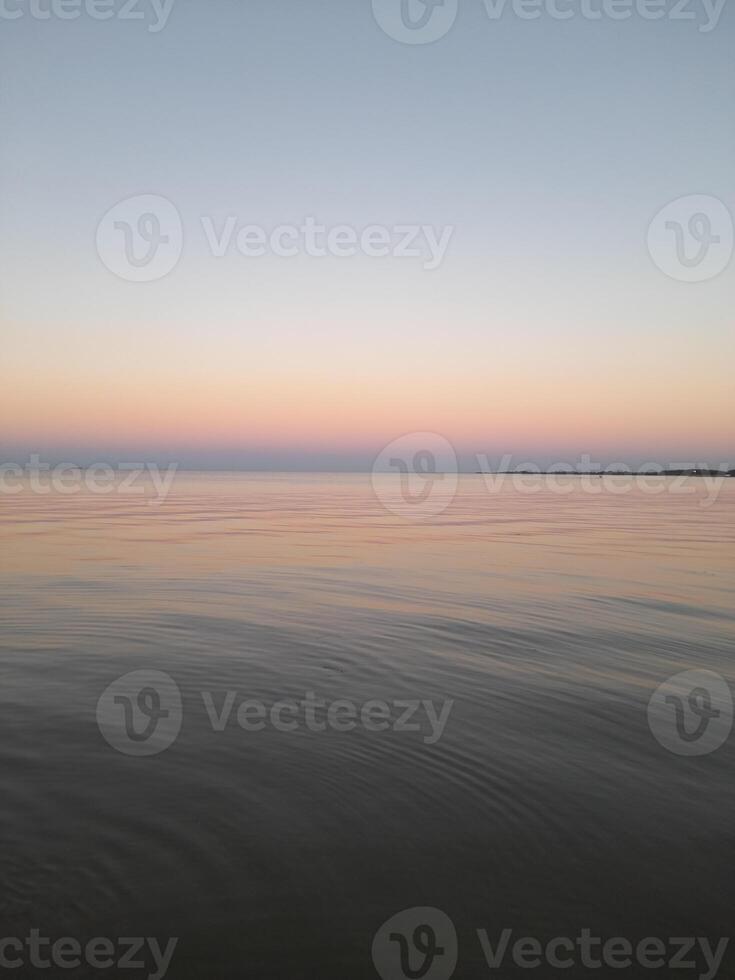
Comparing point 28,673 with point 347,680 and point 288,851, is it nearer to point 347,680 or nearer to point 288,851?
point 347,680

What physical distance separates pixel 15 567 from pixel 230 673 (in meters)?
11.7

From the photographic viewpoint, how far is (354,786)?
18.6 ft

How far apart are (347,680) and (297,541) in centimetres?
1616

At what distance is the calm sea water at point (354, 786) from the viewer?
13.2 feet

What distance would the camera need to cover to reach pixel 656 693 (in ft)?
27.0

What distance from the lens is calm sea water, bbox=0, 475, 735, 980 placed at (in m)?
4.03

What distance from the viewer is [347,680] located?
8.59m

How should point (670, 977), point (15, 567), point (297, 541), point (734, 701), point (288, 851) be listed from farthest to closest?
point (297, 541)
point (15, 567)
point (734, 701)
point (288, 851)
point (670, 977)

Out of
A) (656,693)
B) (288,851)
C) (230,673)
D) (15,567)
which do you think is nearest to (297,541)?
(15,567)

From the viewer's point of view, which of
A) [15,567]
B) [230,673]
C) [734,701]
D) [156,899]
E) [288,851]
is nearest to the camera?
[156,899]

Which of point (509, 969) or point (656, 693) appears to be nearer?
point (509, 969)

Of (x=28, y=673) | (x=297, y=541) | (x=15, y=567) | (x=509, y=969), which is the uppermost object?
(x=297, y=541)

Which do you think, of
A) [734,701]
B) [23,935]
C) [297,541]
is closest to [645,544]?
[297,541]

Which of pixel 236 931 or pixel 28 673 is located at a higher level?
pixel 28 673
